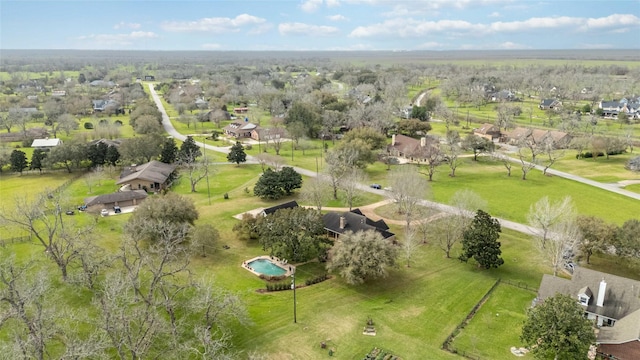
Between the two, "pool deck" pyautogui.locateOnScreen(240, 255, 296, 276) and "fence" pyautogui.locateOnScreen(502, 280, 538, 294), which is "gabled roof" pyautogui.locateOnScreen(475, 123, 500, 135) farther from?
"pool deck" pyautogui.locateOnScreen(240, 255, 296, 276)

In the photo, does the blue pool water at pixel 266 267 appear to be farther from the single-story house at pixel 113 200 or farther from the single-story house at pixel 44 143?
the single-story house at pixel 44 143

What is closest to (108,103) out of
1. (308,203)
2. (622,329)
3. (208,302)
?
(308,203)

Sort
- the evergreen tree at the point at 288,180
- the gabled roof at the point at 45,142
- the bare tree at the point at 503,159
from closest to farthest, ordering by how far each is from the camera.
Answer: the evergreen tree at the point at 288,180, the bare tree at the point at 503,159, the gabled roof at the point at 45,142

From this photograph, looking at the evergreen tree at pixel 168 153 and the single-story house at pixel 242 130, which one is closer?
the evergreen tree at pixel 168 153

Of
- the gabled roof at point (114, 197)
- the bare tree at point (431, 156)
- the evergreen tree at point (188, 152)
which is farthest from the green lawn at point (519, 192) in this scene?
the gabled roof at point (114, 197)

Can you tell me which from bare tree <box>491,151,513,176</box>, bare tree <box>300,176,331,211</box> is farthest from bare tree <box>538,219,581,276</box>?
bare tree <box>491,151,513,176</box>

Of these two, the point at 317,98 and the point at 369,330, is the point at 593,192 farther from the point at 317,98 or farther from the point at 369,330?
the point at 317,98
